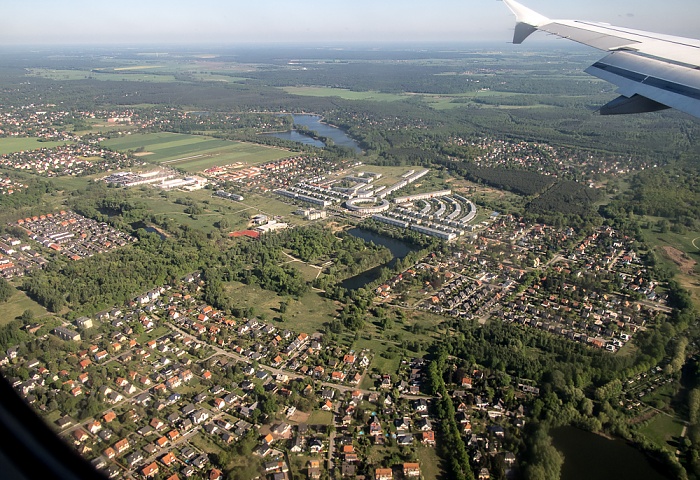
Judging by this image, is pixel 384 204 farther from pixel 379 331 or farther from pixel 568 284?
pixel 379 331

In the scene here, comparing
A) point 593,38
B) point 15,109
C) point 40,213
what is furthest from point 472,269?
point 15,109

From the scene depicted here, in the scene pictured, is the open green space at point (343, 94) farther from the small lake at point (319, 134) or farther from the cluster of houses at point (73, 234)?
the cluster of houses at point (73, 234)

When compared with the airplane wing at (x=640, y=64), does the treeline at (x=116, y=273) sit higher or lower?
lower

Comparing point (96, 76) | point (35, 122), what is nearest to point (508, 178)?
point (35, 122)

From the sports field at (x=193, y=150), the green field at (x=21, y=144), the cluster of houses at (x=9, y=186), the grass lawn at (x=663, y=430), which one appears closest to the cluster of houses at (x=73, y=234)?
the cluster of houses at (x=9, y=186)

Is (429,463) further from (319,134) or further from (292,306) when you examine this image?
(319,134)
